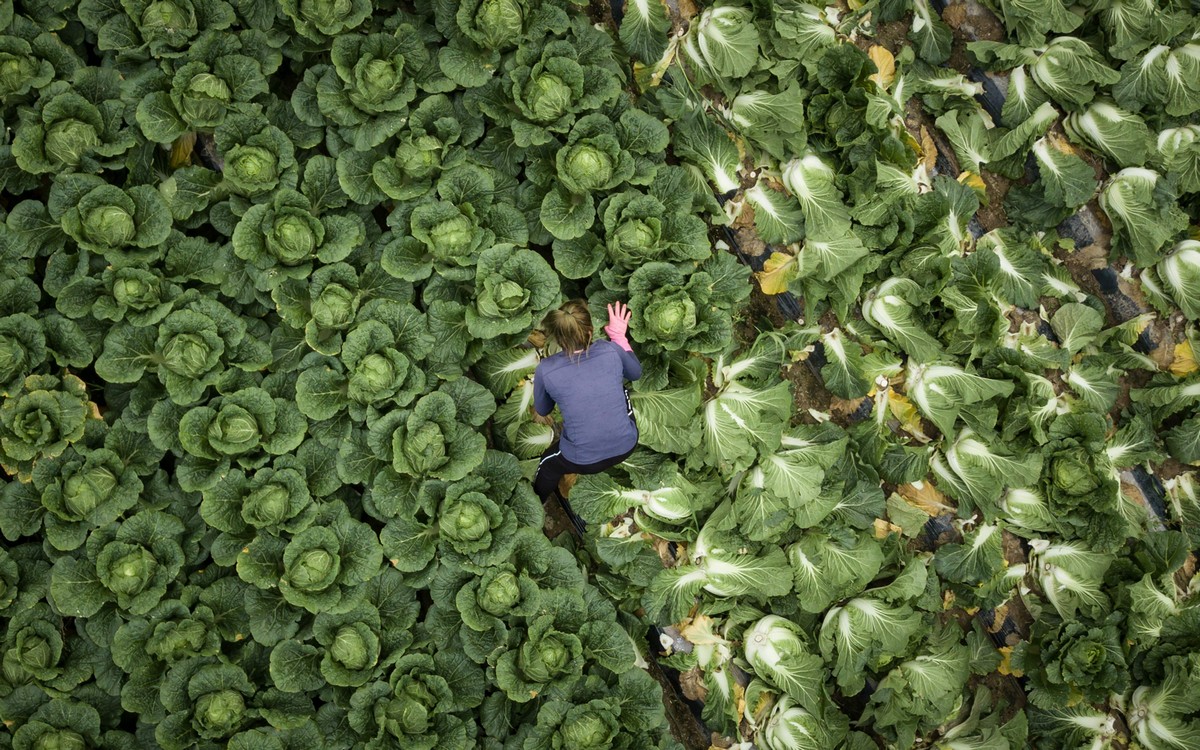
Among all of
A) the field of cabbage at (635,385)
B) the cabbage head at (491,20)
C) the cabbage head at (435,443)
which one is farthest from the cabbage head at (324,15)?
the cabbage head at (435,443)

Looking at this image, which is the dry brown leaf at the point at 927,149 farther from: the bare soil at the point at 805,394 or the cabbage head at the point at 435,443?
the cabbage head at the point at 435,443

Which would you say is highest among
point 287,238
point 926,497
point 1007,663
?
point 287,238

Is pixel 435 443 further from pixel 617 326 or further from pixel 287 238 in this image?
pixel 287 238

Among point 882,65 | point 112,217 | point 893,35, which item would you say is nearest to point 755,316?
point 882,65

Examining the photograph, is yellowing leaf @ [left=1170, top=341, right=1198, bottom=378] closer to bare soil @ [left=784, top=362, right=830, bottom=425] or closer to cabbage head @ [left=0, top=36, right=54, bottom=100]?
bare soil @ [left=784, top=362, right=830, bottom=425]

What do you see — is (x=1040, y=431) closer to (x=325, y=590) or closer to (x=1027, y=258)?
(x=1027, y=258)

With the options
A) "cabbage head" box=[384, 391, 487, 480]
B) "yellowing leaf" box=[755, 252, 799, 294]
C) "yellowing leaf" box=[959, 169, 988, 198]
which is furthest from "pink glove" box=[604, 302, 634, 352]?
"yellowing leaf" box=[959, 169, 988, 198]
